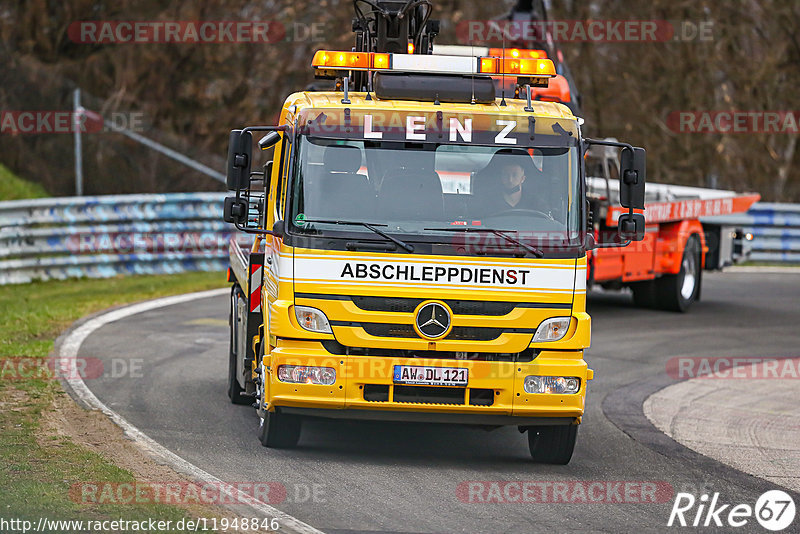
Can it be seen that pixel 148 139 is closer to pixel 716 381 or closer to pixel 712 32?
pixel 716 381

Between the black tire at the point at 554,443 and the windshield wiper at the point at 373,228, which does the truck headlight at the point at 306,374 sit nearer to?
the windshield wiper at the point at 373,228

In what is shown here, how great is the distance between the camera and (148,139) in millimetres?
23953

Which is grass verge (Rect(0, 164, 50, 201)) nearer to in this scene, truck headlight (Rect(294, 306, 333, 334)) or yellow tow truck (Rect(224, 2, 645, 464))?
yellow tow truck (Rect(224, 2, 645, 464))

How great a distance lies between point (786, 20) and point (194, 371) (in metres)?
24.5

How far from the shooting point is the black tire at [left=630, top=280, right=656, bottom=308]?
18.3 meters

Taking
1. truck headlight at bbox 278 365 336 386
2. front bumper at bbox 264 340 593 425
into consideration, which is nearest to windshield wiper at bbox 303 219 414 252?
front bumper at bbox 264 340 593 425

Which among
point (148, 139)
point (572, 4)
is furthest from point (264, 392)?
point (572, 4)

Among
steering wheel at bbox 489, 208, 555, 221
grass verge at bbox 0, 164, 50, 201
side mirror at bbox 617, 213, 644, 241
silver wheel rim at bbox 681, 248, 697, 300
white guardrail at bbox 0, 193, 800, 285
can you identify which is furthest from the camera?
grass verge at bbox 0, 164, 50, 201

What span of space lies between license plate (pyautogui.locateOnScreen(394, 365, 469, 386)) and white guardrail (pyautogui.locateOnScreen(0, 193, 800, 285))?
10518 millimetres

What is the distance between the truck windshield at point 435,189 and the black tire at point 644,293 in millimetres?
10030

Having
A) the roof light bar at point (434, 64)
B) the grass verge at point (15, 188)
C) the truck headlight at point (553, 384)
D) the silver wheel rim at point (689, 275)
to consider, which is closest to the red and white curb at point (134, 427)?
the truck headlight at point (553, 384)

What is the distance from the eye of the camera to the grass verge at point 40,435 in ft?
21.6

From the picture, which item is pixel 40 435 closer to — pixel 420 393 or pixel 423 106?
pixel 420 393

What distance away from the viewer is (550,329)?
8375mm
